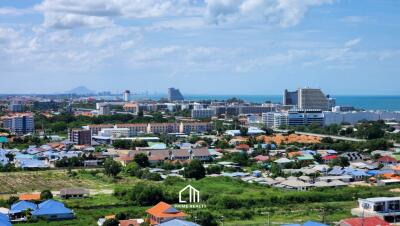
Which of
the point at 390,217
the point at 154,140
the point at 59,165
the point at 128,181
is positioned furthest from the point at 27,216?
the point at 154,140

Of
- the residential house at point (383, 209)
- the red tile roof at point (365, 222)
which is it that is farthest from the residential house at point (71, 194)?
the red tile roof at point (365, 222)

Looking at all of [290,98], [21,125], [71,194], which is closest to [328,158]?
[71,194]

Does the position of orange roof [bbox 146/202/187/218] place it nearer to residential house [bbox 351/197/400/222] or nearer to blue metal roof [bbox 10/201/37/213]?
blue metal roof [bbox 10/201/37/213]

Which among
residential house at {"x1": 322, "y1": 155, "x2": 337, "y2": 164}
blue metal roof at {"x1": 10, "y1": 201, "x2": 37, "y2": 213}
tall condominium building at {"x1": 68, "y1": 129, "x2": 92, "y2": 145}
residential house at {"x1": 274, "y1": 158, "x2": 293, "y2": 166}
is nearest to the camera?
blue metal roof at {"x1": 10, "y1": 201, "x2": 37, "y2": 213}

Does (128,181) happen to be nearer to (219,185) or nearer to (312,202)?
(219,185)

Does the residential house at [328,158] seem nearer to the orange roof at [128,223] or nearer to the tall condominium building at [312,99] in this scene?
the orange roof at [128,223]

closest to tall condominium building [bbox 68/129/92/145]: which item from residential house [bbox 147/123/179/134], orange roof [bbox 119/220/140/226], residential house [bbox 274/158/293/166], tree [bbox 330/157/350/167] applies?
residential house [bbox 147/123/179/134]

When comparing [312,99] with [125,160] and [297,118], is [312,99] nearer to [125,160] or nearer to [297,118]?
[297,118]
